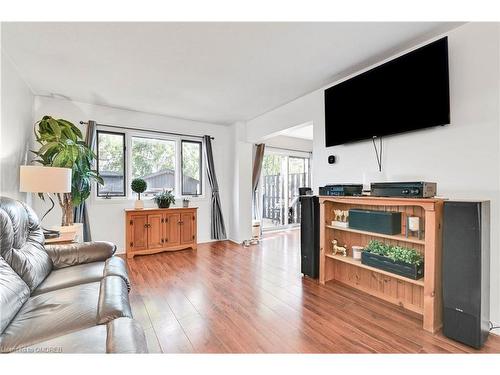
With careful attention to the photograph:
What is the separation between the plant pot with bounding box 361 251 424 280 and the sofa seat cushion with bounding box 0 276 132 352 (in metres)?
2.17

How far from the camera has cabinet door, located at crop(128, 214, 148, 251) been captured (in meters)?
3.78

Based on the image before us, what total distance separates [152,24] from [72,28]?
68 cm

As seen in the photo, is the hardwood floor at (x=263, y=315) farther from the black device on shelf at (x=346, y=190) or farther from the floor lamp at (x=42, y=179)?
the floor lamp at (x=42, y=179)

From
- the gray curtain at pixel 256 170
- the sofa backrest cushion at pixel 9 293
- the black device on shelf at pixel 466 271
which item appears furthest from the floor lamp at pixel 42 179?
the gray curtain at pixel 256 170

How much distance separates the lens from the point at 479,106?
1.86 m

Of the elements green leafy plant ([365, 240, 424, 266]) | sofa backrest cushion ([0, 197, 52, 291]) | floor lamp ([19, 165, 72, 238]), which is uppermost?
floor lamp ([19, 165, 72, 238])

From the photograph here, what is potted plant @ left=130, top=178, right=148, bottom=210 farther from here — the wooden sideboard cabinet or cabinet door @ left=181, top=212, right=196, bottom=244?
cabinet door @ left=181, top=212, right=196, bottom=244

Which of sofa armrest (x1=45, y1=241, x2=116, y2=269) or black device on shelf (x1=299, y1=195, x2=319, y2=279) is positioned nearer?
sofa armrest (x1=45, y1=241, x2=116, y2=269)

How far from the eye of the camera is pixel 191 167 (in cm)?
483

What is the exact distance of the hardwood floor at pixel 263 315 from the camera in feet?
5.50

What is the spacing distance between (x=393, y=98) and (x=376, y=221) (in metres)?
1.22

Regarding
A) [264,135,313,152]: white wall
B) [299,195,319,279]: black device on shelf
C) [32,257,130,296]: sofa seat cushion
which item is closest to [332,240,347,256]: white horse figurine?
[299,195,319,279]: black device on shelf
